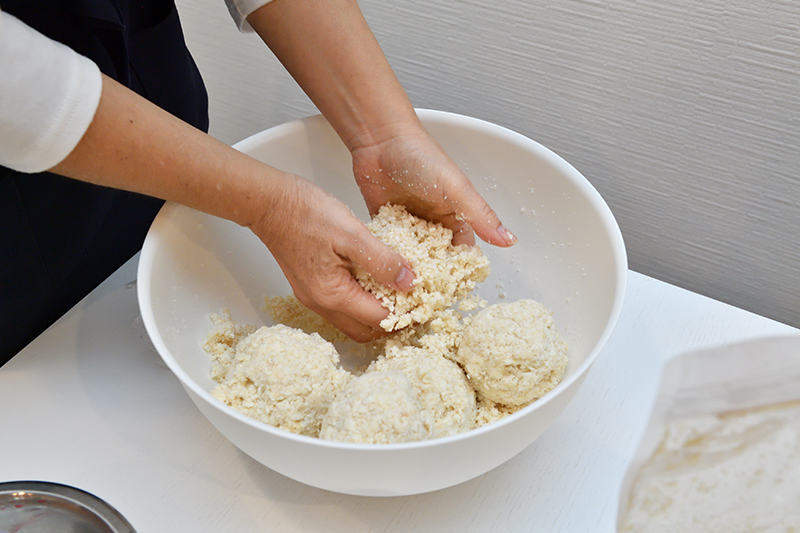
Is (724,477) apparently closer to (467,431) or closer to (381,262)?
(467,431)

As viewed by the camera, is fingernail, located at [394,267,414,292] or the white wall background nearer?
fingernail, located at [394,267,414,292]

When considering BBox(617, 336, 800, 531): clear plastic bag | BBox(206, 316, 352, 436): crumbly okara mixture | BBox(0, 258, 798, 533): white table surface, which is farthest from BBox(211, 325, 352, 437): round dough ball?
BBox(617, 336, 800, 531): clear plastic bag

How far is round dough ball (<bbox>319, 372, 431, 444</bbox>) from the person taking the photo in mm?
618

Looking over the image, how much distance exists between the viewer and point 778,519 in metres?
0.40

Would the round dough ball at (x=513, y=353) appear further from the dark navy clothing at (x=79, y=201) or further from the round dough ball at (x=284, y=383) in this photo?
the dark navy clothing at (x=79, y=201)

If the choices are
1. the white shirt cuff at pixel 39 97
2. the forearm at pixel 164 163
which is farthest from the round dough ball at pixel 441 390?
the white shirt cuff at pixel 39 97

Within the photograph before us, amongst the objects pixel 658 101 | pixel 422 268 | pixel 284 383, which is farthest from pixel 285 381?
pixel 658 101

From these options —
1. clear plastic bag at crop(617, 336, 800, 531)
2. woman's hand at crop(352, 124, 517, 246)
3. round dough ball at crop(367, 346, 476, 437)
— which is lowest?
round dough ball at crop(367, 346, 476, 437)

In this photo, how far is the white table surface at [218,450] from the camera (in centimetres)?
72

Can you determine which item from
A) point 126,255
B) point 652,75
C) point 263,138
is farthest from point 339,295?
point 652,75

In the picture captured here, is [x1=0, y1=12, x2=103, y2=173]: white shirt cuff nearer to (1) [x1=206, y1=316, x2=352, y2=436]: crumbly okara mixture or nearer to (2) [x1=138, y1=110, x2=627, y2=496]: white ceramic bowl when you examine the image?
(2) [x1=138, y1=110, x2=627, y2=496]: white ceramic bowl

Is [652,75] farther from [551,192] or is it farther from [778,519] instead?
[778,519]

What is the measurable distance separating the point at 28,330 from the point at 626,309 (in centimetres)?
94

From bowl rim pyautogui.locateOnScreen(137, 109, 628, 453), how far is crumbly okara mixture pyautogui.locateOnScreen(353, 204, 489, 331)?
0.56 feet
